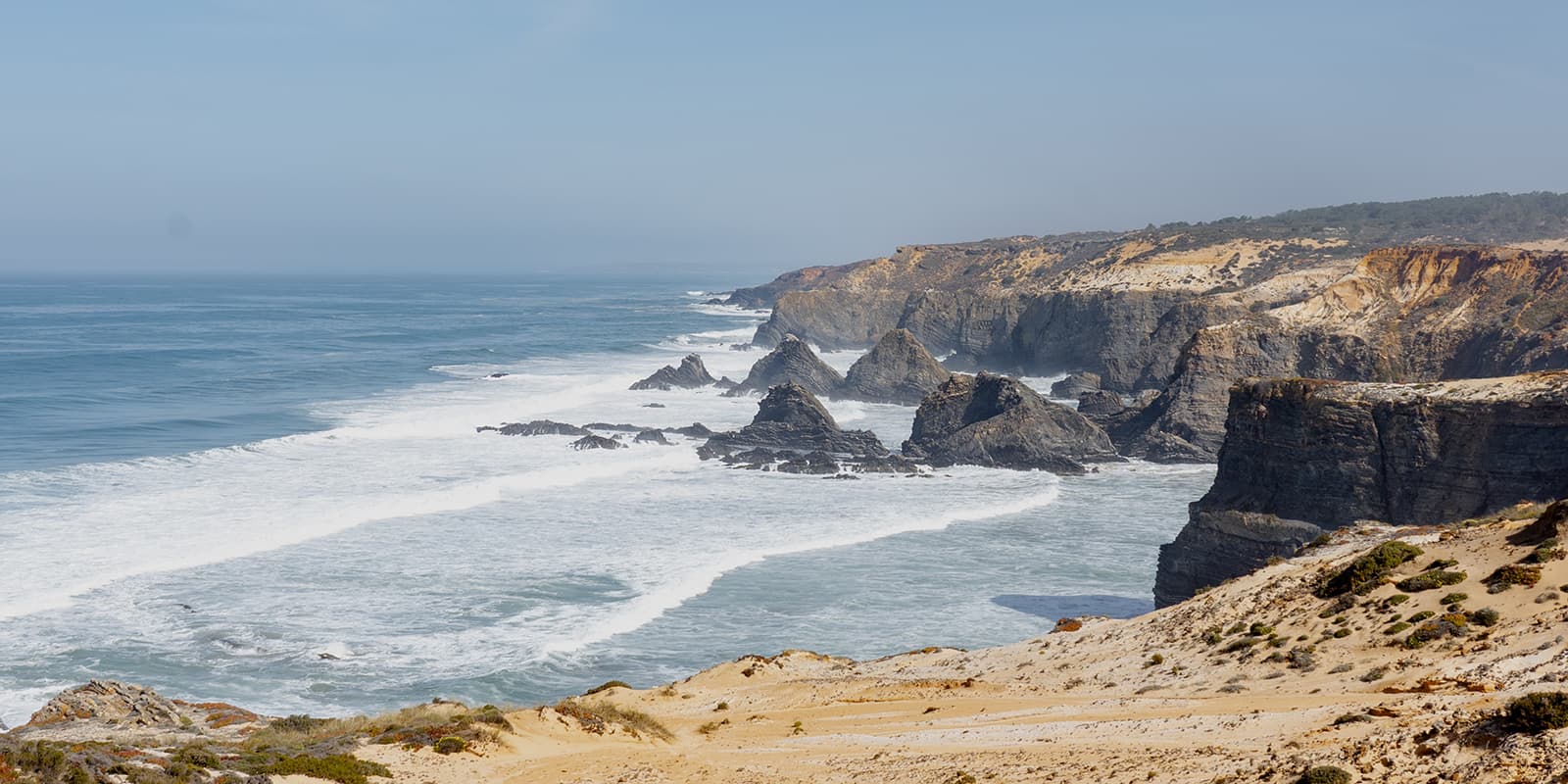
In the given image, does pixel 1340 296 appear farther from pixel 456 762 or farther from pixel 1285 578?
pixel 456 762

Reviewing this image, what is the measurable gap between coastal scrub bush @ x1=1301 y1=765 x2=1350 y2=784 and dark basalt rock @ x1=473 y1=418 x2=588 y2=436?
47142mm

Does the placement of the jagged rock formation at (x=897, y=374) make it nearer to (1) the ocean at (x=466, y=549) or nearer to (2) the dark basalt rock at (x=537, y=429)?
(1) the ocean at (x=466, y=549)

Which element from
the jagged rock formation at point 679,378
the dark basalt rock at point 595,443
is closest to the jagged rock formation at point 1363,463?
the dark basalt rock at point 595,443

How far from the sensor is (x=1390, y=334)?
57.9 meters

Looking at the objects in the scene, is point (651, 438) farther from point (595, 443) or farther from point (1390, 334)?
point (1390, 334)

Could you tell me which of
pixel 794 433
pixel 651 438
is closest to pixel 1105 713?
pixel 794 433

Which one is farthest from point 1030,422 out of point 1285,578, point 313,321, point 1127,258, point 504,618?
point 313,321

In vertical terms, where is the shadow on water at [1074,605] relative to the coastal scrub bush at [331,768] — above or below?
below

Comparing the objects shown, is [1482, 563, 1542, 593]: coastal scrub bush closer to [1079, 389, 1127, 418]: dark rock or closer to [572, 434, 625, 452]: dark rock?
[572, 434, 625, 452]: dark rock

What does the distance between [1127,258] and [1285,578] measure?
7587 cm

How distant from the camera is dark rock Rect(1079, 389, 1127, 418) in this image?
195ft

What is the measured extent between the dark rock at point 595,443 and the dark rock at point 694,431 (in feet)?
12.5

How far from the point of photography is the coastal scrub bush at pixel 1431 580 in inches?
675

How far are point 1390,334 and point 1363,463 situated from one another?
33534 mm
